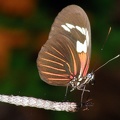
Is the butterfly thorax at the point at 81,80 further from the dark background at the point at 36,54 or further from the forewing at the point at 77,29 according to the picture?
the dark background at the point at 36,54

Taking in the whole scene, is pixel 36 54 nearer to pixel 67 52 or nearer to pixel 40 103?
pixel 67 52

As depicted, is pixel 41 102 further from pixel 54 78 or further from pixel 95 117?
pixel 95 117

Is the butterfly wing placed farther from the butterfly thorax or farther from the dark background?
the dark background

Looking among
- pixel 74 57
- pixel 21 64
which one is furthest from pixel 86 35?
pixel 21 64

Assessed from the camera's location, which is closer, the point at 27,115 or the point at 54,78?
the point at 54,78

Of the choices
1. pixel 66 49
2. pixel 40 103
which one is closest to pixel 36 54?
pixel 66 49

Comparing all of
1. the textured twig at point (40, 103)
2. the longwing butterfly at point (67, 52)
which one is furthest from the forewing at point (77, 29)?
the textured twig at point (40, 103)
